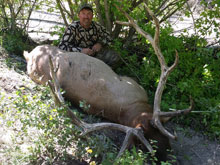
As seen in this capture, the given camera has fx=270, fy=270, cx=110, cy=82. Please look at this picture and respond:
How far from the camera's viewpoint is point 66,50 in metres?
5.16

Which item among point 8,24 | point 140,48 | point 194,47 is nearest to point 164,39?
point 194,47

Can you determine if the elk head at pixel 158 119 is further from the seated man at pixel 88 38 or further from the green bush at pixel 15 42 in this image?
the green bush at pixel 15 42

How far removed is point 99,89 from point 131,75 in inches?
51.8

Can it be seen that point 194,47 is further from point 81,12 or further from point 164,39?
point 81,12

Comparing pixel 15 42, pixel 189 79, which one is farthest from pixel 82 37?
pixel 189 79

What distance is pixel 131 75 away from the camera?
16.9 feet

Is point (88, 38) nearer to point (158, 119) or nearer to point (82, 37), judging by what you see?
point (82, 37)

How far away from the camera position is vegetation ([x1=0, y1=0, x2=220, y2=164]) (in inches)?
117

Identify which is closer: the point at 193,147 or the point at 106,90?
the point at 193,147

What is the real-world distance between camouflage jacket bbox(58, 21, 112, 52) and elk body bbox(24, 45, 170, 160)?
2.31 ft

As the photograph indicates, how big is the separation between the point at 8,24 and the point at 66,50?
2.51 metres

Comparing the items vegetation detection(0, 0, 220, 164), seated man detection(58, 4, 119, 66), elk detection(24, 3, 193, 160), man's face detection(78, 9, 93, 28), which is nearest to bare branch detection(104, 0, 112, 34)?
vegetation detection(0, 0, 220, 164)

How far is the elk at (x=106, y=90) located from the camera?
3.17 metres

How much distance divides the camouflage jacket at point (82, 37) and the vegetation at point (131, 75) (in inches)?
12.0
